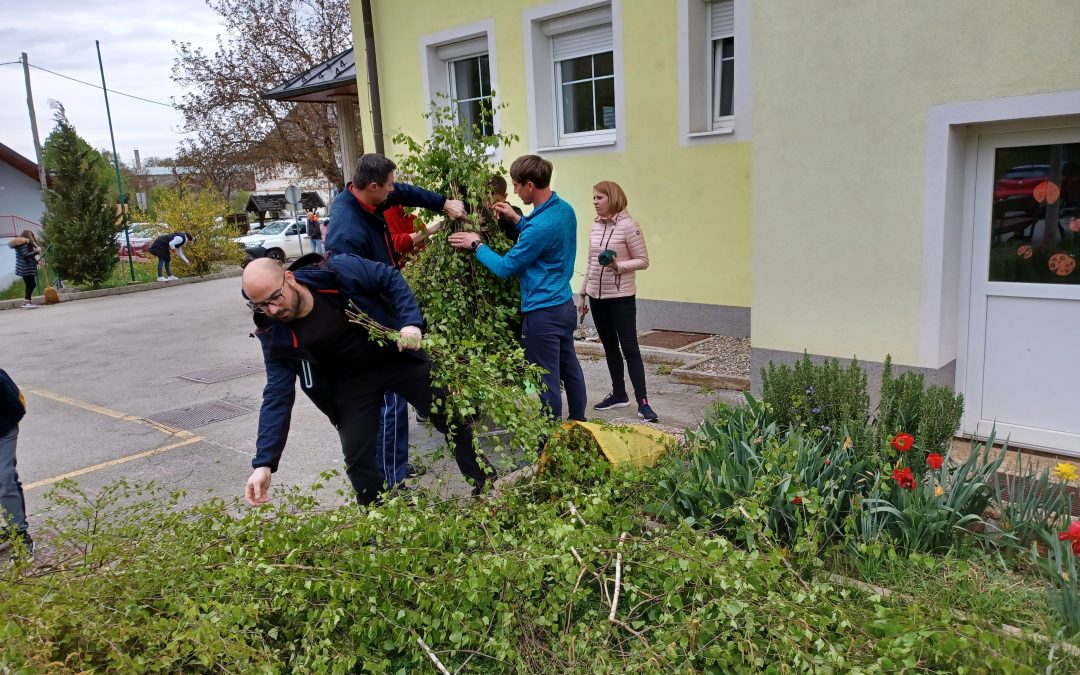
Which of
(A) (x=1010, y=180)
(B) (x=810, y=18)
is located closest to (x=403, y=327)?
(B) (x=810, y=18)

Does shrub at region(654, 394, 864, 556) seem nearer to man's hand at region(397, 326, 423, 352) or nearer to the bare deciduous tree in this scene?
man's hand at region(397, 326, 423, 352)

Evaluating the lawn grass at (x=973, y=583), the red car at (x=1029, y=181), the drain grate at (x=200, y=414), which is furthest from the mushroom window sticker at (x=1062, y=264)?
the drain grate at (x=200, y=414)

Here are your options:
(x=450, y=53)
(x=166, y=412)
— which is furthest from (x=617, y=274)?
(x=450, y=53)

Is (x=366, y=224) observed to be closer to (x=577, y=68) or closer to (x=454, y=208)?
(x=454, y=208)

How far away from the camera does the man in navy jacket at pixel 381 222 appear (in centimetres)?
421

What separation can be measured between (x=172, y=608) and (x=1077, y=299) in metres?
4.91

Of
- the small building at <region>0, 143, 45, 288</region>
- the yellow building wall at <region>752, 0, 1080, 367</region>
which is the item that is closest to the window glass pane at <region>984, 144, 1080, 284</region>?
the yellow building wall at <region>752, 0, 1080, 367</region>

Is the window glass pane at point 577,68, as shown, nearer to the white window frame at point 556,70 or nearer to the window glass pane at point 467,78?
the white window frame at point 556,70

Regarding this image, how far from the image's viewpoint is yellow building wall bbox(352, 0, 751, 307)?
8.01 metres

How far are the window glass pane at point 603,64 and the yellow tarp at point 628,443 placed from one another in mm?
6224

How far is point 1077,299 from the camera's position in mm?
4395

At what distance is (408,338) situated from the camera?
3.42 m

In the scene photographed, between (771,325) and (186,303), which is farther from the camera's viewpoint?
(186,303)

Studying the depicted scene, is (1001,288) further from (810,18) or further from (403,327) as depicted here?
(403,327)
